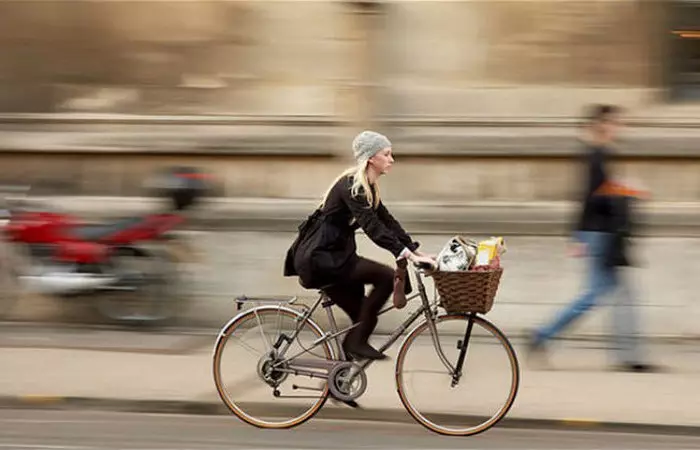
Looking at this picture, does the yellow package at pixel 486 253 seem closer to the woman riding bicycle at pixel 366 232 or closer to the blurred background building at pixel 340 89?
the woman riding bicycle at pixel 366 232

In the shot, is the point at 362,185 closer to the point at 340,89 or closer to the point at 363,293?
the point at 363,293

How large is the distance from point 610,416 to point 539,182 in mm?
3049

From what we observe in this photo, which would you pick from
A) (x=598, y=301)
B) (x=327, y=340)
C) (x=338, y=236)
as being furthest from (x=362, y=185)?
(x=598, y=301)

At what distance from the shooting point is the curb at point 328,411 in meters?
5.96

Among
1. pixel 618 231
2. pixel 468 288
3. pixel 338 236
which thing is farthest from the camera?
pixel 618 231

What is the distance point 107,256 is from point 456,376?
12.4 ft

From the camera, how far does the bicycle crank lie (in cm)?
573

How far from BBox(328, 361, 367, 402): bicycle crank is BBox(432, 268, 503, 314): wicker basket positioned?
0.69m

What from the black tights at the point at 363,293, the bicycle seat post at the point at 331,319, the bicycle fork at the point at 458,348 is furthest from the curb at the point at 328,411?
the black tights at the point at 363,293

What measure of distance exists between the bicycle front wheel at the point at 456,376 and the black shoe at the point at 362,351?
116 mm

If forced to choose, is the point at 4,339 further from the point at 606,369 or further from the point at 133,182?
the point at 606,369

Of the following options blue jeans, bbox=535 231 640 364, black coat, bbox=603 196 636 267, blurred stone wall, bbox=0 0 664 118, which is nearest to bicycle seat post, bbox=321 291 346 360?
blue jeans, bbox=535 231 640 364

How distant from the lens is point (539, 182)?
8.80 metres

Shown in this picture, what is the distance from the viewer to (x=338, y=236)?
5617mm
